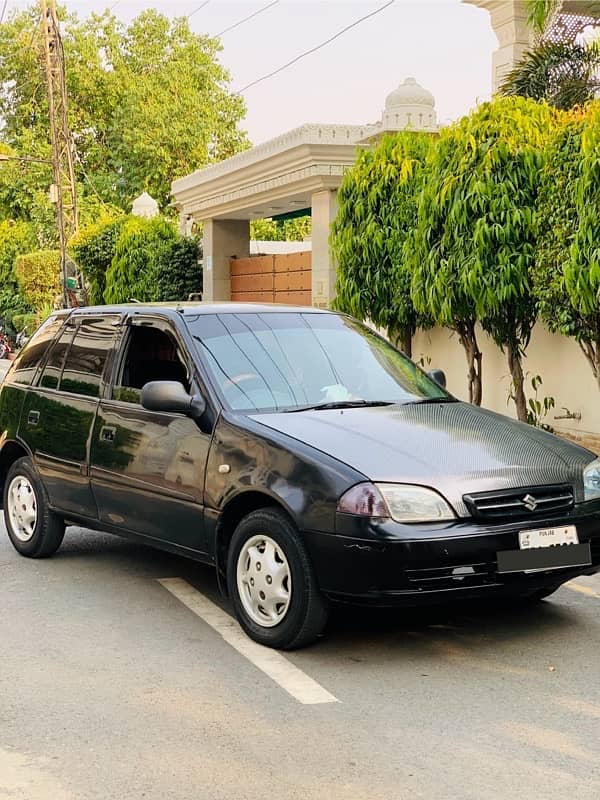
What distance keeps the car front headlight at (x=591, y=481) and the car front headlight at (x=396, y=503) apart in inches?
32.8

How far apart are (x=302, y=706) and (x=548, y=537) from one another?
141 centimetres

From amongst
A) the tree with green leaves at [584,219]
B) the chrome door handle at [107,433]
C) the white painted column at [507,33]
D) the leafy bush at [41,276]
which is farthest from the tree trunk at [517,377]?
the leafy bush at [41,276]

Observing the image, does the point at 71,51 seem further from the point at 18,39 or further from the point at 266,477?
the point at 266,477

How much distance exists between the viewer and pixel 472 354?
1305 cm

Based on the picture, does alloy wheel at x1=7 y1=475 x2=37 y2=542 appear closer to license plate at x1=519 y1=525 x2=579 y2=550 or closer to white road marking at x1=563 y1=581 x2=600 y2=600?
white road marking at x1=563 y1=581 x2=600 y2=600

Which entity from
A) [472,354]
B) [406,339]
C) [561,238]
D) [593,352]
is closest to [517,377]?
[472,354]

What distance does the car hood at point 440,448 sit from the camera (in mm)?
5195

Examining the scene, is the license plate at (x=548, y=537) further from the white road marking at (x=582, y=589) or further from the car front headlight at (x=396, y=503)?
the white road marking at (x=582, y=589)

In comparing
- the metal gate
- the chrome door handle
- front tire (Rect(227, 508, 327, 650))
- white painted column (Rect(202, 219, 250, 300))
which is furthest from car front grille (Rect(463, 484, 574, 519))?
white painted column (Rect(202, 219, 250, 300))

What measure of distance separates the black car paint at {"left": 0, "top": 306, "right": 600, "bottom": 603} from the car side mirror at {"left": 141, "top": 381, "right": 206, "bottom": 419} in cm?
7

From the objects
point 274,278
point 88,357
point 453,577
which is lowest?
point 453,577

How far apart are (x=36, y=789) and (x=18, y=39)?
2148 inches

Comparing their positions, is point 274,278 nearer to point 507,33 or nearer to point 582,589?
point 507,33

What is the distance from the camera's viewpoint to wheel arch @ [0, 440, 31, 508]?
7833 millimetres
